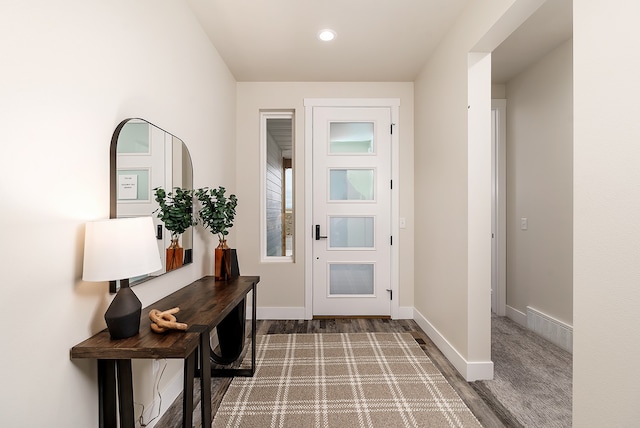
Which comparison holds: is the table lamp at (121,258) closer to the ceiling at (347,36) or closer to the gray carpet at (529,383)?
the ceiling at (347,36)

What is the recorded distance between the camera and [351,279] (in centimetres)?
354

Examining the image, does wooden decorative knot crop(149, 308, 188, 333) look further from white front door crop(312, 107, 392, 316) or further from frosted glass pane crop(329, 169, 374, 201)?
frosted glass pane crop(329, 169, 374, 201)

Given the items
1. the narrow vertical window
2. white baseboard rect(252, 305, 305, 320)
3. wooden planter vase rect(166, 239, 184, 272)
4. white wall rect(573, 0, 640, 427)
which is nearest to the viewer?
white wall rect(573, 0, 640, 427)

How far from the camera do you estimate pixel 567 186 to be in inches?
108

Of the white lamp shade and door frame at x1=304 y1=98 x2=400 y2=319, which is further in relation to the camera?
door frame at x1=304 y1=98 x2=400 y2=319

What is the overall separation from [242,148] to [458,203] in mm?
2350

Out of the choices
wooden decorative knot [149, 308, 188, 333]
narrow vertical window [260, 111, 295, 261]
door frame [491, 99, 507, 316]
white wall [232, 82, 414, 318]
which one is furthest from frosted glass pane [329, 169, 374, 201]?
wooden decorative knot [149, 308, 188, 333]

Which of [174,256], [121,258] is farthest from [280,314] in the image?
[121,258]

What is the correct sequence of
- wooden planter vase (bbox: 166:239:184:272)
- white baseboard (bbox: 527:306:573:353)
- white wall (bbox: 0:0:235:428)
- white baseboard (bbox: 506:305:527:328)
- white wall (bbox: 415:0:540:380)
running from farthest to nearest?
1. white baseboard (bbox: 506:305:527:328)
2. white baseboard (bbox: 527:306:573:353)
3. white wall (bbox: 415:0:540:380)
4. wooden planter vase (bbox: 166:239:184:272)
5. white wall (bbox: 0:0:235:428)

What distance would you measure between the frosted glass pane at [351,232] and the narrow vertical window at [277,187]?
484 millimetres

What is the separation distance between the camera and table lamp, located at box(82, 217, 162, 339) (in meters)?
1.10

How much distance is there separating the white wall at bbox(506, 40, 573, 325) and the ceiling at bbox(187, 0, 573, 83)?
265mm

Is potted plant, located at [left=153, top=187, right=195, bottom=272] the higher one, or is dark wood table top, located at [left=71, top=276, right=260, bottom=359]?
potted plant, located at [left=153, top=187, right=195, bottom=272]

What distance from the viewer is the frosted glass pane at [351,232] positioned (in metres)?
3.54
